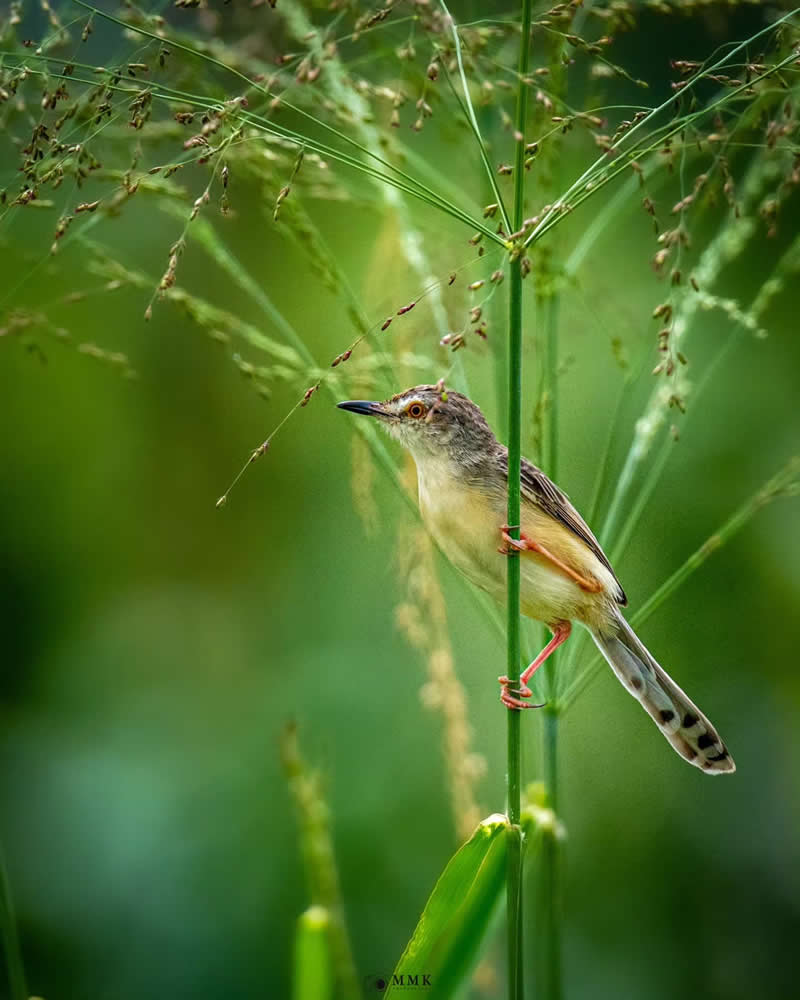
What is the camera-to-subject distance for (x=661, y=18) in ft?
15.9

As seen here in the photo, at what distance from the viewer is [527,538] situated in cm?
282

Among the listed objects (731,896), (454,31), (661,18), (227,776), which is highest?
(661,18)

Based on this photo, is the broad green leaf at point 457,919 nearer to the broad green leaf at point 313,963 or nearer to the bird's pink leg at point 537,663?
the broad green leaf at point 313,963

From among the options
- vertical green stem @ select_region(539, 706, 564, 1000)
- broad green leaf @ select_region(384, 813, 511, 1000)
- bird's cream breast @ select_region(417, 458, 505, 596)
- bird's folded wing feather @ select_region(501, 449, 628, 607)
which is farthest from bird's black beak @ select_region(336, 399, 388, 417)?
broad green leaf @ select_region(384, 813, 511, 1000)

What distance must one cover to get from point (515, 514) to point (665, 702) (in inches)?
47.8

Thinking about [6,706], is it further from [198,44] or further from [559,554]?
[198,44]

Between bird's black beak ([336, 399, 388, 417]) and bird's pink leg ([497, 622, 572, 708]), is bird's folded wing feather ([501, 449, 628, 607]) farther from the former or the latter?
bird's black beak ([336, 399, 388, 417])

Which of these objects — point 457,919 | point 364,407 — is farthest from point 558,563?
point 457,919

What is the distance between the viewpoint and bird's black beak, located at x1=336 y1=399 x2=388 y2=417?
268cm

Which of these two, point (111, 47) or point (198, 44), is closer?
point (198, 44)

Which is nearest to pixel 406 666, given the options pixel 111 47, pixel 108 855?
pixel 108 855

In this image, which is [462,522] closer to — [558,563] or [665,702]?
[558,563]

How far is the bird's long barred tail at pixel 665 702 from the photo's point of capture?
2.70 m

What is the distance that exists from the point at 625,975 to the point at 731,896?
0.57 m
